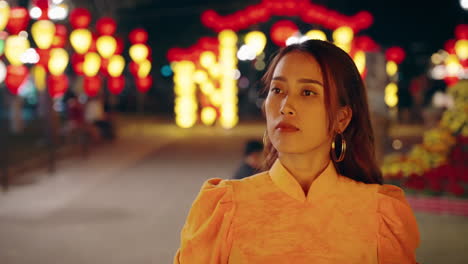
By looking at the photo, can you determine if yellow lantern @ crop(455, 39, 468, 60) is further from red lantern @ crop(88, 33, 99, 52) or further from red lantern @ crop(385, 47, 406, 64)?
red lantern @ crop(88, 33, 99, 52)

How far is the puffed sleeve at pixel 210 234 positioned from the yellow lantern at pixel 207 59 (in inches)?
751

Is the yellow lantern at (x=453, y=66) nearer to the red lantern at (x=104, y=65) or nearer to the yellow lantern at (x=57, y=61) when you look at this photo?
the red lantern at (x=104, y=65)

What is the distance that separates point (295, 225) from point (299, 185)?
0.15 metres

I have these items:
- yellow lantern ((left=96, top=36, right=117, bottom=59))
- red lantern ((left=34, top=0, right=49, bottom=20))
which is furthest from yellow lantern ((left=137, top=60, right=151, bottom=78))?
red lantern ((left=34, top=0, right=49, bottom=20))

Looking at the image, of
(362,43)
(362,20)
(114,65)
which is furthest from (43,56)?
(362,43)

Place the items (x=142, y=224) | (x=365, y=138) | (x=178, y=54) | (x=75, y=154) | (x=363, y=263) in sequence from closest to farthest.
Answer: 1. (x=363, y=263)
2. (x=365, y=138)
3. (x=142, y=224)
4. (x=75, y=154)
5. (x=178, y=54)

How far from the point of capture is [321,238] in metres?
1.85

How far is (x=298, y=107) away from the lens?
1.89 metres

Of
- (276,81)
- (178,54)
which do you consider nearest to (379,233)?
(276,81)

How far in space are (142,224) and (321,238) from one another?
19.5 ft

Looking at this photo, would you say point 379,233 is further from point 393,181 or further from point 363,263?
point 393,181

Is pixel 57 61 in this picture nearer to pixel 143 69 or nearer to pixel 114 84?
pixel 114 84

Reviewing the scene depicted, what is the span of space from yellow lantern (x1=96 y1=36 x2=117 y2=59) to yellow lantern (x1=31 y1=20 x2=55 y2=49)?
3.68 m

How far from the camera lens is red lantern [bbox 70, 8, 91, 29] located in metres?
12.9
